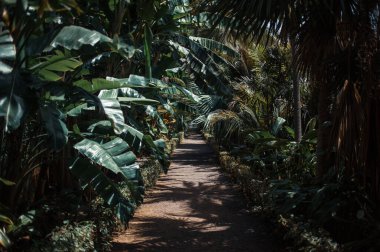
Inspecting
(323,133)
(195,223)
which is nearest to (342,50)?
(323,133)

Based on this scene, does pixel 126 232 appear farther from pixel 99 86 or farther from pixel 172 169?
pixel 172 169

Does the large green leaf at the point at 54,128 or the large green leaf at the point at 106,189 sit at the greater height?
the large green leaf at the point at 54,128

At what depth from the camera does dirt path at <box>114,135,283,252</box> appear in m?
6.91

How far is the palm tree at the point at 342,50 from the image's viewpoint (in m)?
5.64

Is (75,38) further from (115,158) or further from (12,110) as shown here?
(115,158)

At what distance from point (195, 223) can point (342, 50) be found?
13.6ft

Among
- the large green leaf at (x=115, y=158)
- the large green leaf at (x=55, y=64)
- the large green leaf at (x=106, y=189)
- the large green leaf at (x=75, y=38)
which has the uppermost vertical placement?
the large green leaf at (x=75, y=38)

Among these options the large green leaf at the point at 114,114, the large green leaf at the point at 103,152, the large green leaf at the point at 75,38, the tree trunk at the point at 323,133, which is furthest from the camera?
the tree trunk at the point at 323,133

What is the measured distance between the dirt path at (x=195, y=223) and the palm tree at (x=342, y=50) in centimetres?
200

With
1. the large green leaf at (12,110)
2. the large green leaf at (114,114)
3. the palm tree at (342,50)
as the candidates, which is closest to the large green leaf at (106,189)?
the large green leaf at (114,114)

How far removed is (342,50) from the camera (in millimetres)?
6219

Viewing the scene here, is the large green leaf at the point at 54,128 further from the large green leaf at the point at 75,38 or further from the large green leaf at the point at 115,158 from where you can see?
the large green leaf at the point at 115,158

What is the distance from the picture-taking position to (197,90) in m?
15.1

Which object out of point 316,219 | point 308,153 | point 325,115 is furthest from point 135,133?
point 308,153
